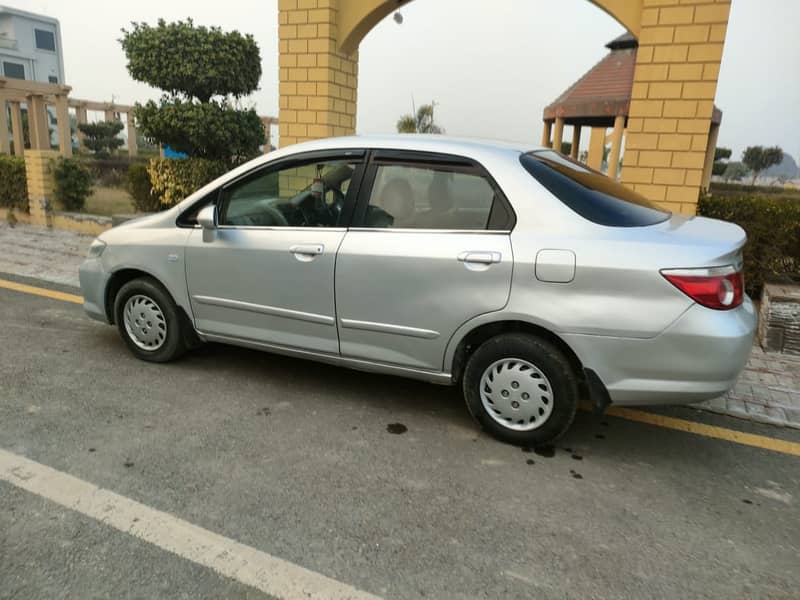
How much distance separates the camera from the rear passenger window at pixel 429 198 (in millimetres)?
3303

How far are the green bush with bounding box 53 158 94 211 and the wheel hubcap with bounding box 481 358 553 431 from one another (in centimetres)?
1004

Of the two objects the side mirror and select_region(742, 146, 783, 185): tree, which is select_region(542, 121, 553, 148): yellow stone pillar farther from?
select_region(742, 146, 783, 185): tree

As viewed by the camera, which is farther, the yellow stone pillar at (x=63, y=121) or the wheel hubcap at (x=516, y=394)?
the yellow stone pillar at (x=63, y=121)

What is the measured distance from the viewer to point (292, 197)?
396 centimetres

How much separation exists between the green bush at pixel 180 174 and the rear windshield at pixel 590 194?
7879mm

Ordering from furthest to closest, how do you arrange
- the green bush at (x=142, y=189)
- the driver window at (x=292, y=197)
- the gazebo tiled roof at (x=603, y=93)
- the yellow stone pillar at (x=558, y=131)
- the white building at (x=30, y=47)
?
1. the white building at (x=30, y=47)
2. the yellow stone pillar at (x=558, y=131)
3. the gazebo tiled roof at (x=603, y=93)
4. the green bush at (x=142, y=189)
5. the driver window at (x=292, y=197)

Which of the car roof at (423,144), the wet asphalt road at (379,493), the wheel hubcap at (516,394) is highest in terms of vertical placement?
the car roof at (423,144)

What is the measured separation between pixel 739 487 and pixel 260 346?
2873mm

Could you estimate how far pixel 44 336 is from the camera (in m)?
4.90

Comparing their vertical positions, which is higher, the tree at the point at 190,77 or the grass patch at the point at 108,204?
the tree at the point at 190,77

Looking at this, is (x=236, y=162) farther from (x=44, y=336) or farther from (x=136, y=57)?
(x=44, y=336)

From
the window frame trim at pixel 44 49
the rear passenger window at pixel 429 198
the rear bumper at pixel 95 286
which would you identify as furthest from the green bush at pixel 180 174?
the window frame trim at pixel 44 49

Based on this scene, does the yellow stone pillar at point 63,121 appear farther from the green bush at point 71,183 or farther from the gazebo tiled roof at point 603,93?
the gazebo tiled roof at point 603,93

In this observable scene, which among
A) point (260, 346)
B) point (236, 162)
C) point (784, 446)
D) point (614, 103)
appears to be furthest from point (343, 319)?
point (614, 103)
